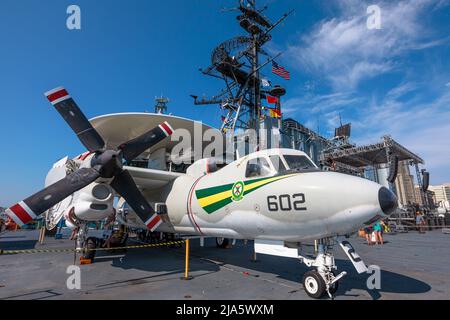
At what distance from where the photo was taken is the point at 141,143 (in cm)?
1005

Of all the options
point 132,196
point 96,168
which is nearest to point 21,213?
point 96,168

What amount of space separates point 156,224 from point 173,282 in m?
2.31

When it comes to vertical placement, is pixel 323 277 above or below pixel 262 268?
above

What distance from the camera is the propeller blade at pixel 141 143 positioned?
9.65 m

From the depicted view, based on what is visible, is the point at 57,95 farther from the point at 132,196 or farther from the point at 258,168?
the point at 258,168

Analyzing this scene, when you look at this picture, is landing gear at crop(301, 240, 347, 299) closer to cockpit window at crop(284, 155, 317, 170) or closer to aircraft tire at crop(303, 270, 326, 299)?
aircraft tire at crop(303, 270, 326, 299)

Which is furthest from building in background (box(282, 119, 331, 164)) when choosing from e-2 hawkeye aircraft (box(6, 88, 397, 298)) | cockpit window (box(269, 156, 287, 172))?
cockpit window (box(269, 156, 287, 172))

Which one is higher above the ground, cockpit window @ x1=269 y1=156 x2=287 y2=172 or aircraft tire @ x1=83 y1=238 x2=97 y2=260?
cockpit window @ x1=269 y1=156 x2=287 y2=172

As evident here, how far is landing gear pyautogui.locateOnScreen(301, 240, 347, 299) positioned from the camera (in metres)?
5.92

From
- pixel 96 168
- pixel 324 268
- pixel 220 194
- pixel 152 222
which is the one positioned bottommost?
pixel 324 268

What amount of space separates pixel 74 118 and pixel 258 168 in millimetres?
7121

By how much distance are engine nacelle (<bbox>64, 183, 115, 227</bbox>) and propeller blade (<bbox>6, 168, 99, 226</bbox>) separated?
1.33 metres

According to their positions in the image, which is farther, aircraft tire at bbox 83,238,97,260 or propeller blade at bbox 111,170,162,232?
aircraft tire at bbox 83,238,97,260
